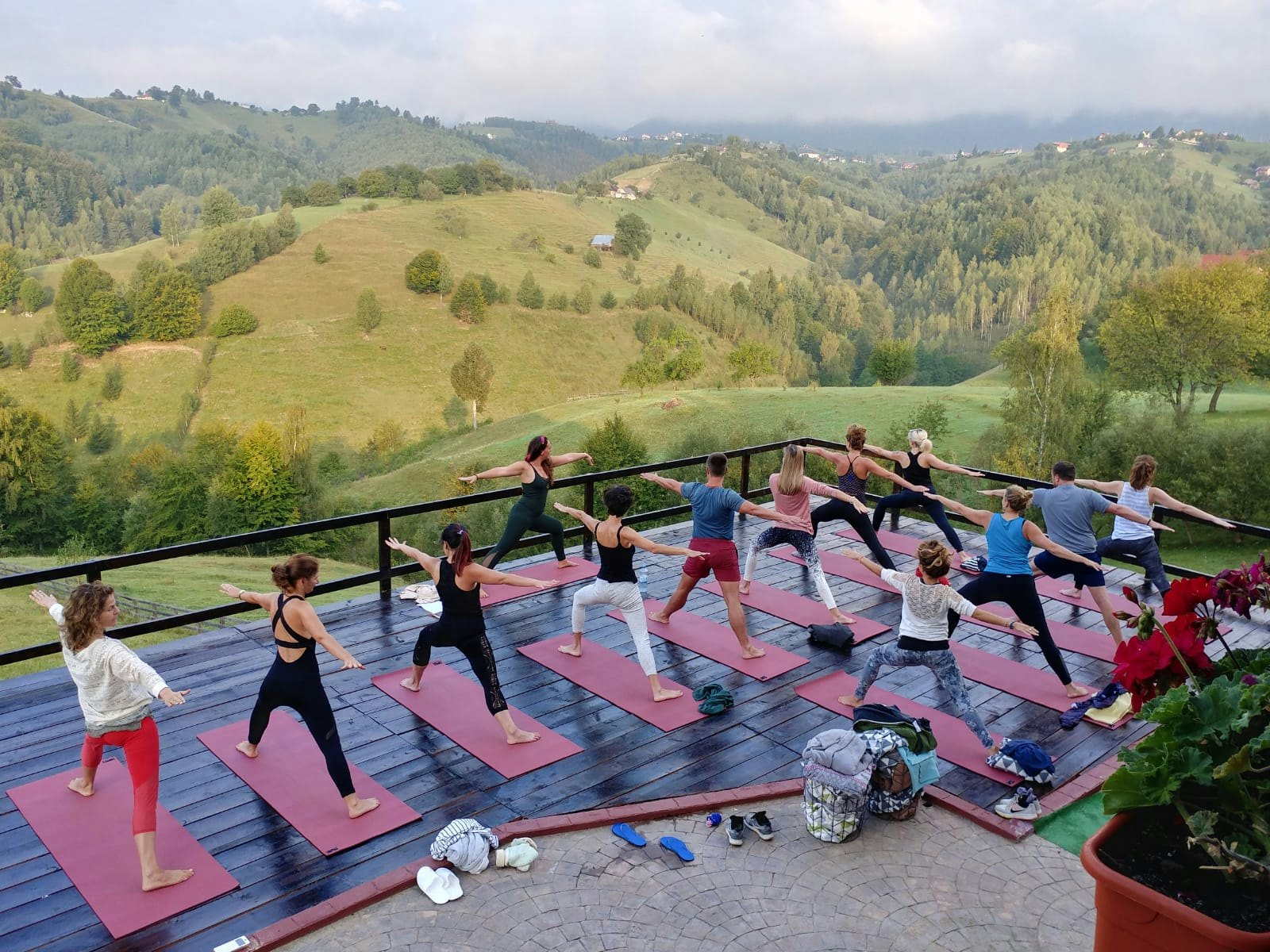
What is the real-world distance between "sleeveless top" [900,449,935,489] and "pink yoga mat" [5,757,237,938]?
7671 millimetres

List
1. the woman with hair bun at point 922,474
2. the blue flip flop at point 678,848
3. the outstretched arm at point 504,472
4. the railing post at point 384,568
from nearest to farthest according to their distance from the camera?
the blue flip flop at point 678,848
the outstretched arm at point 504,472
the railing post at point 384,568
the woman with hair bun at point 922,474

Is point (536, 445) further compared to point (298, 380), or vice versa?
point (298, 380)

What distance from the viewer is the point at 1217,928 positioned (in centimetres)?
294

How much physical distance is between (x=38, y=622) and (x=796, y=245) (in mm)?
134274

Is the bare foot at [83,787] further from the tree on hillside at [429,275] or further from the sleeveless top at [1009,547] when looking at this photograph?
the tree on hillside at [429,275]

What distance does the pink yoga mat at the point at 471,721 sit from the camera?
251 inches

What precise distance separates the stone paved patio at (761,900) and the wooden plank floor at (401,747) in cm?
45

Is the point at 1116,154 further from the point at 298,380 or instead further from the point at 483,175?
the point at 298,380

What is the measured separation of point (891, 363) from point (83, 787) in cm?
6857

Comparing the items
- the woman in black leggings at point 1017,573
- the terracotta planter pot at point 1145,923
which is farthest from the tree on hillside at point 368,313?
the terracotta planter pot at point 1145,923

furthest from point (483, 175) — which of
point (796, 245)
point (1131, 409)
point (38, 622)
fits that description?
point (38, 622)

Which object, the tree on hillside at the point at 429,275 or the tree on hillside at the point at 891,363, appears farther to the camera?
the tree on hillside at the point at 429,275

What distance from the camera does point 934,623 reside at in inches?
252

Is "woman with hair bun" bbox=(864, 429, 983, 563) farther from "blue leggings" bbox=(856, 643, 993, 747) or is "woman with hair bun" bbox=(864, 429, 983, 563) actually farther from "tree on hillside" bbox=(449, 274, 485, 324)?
"tree on hillside" bbox=(449, 274, 485, 324)
